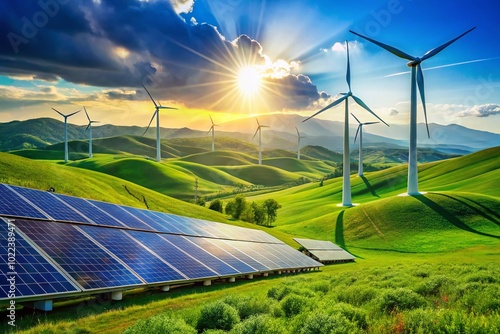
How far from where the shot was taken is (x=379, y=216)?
96750 millimetres

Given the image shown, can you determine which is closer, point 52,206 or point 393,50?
point 52,206

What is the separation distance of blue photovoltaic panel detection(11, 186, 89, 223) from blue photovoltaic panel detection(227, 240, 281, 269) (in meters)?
13.2

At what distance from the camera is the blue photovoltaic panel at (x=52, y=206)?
22.6 meters

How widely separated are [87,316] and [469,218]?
91959 mm

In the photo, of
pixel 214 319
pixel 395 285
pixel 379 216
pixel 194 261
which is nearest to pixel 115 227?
pixel 194 261

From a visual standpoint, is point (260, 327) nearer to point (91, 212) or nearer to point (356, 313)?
point (356, 313)

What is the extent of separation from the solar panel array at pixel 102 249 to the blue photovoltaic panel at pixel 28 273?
0.11ft

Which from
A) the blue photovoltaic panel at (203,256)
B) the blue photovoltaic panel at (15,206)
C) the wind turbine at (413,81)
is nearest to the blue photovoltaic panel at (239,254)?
the blue photovoltaic panel at (203,256)

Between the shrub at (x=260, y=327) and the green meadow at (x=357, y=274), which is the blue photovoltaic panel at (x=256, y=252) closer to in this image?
the green meadow at (x=357, y=274)

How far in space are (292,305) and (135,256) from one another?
930 cm

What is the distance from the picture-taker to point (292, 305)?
16.3m

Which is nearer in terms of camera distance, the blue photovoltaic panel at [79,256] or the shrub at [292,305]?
the shrub at [292,305]

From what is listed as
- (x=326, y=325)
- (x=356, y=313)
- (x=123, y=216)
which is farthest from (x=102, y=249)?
(x=356, y=313)

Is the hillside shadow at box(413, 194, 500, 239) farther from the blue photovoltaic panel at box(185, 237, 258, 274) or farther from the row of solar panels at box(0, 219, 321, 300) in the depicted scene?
the row of solar panels at box(0, 219, 321, 300)
